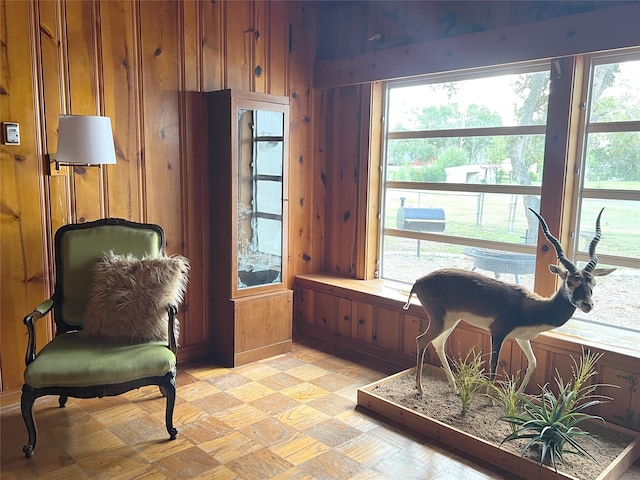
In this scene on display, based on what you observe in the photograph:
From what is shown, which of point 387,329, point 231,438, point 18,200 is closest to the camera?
point 231,438

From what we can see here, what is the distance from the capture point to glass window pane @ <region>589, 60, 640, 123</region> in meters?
2.78

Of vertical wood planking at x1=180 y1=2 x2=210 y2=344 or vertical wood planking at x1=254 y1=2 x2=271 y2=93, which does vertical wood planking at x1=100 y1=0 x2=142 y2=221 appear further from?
vertical wood planking at x1=254 y1=2 x2=271 y2=93

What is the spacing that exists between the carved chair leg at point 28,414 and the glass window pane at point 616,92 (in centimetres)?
322

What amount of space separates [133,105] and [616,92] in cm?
284

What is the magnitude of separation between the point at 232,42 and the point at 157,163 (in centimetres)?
104

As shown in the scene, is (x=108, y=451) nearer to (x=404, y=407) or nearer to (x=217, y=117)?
(x=404, y=407)

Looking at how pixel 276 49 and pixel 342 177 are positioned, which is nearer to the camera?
pixel 276 49

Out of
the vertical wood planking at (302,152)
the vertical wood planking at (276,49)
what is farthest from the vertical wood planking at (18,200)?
the vertical wood planking at (302,152)

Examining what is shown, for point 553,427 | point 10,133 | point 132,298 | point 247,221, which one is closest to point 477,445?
point 553,427

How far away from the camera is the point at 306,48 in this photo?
4.12 m

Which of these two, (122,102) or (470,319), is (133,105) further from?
(470,319)

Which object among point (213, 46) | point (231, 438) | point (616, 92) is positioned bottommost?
point (231, 438)

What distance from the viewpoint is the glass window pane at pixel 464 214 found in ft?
10.7

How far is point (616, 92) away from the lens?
2.84 metres
